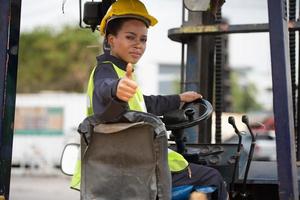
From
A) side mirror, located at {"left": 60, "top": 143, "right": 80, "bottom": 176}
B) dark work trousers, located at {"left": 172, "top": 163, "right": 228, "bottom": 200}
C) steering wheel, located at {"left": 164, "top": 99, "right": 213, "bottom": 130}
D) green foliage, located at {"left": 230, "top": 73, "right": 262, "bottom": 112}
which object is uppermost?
green foliage, located at {"left": 230, "top": 73, "right": 262, "bottom": 112}

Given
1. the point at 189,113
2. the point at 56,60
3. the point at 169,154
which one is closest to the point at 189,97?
the point at 189,113

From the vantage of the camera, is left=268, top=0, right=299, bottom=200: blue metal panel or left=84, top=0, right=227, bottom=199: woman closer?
left=268, top=0, right=299, bottom=200: blue metal panel

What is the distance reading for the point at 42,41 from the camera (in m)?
52.2

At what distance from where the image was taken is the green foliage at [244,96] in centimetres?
6203

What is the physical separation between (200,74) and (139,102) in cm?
212

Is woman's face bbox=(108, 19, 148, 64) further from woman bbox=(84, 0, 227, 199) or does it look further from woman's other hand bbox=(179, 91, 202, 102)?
woman's other hand bbox=(179, 91, 202, 102)

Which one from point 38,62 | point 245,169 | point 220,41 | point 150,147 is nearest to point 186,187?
point 150,147

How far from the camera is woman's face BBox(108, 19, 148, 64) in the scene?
3.85 meters

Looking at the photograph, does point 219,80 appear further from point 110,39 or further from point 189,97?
point 110,39

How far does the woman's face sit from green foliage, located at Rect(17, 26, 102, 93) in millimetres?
47057

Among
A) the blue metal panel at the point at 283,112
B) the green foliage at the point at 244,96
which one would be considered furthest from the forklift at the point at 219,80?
the green foliage at the point at 244,96

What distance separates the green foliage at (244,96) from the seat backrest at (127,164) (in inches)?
2251

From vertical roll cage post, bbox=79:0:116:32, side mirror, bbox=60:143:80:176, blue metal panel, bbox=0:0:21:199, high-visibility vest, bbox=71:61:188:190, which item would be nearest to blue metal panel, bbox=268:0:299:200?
high-visibility vest, bbox=71:61:188:190

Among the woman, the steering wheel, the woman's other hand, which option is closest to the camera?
the woman
